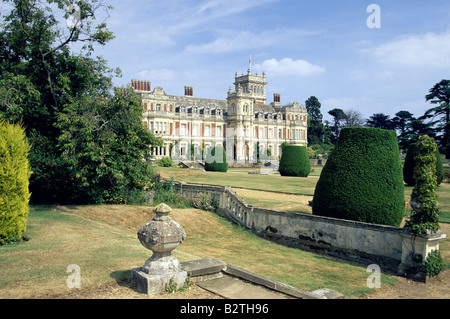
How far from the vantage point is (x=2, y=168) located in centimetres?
880

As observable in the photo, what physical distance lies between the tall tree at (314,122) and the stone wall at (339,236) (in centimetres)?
7215

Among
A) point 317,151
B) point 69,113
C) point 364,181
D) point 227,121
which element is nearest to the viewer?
point 364,181

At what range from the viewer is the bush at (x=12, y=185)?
8867 millimetres

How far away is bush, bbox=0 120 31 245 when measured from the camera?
8867 mm

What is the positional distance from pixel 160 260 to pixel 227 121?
2382 inches

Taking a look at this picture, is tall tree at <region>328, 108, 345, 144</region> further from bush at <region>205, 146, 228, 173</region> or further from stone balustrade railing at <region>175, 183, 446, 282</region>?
stone balustrade railing at <region>175, 183, 446, 282</region>

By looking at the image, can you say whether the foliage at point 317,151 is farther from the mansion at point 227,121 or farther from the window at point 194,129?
the window at point 194,129

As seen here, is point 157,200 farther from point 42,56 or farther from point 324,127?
point 324,127

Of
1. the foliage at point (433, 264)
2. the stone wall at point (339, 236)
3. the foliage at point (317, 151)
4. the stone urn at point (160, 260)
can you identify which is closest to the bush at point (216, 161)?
the stone wall at point (339, 236)

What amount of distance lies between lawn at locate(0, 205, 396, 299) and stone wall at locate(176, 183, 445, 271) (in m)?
0.44

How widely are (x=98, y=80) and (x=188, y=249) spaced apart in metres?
9.83

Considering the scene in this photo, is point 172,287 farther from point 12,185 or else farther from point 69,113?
point 69,113

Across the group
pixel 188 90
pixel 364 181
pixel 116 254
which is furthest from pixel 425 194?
pixel 188 90

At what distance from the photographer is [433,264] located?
8.73 metres
